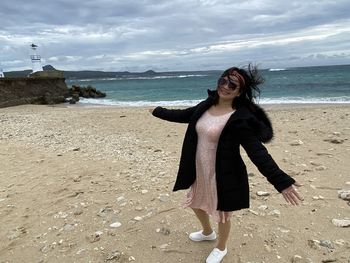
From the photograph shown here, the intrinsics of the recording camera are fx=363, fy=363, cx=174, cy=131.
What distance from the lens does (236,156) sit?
11.7ft

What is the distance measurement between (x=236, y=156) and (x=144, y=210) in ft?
7.64

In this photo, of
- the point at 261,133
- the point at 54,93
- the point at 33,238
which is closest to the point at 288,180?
the point at 261,133

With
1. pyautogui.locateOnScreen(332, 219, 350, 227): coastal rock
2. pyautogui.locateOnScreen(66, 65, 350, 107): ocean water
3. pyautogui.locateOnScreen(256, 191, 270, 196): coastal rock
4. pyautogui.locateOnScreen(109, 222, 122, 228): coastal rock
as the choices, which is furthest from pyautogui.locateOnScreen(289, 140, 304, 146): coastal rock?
pyautogui.locateOnScreen(109, 222, 122, 228): coastal rock

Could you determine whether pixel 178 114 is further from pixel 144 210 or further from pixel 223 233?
pixel 144 210

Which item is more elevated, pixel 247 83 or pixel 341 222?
pixel 247 83

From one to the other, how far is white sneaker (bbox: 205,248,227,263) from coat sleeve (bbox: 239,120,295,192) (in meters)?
1.19

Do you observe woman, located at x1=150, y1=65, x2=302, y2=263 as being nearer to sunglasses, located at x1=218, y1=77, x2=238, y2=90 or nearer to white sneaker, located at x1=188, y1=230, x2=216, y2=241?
sunglasses, located at x1=218, y1=77, x2=238, y2=90

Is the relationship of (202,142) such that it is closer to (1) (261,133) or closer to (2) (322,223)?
(1) (261,133)

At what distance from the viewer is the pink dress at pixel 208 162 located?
11.7 feet

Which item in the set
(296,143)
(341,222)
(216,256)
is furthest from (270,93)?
(216,256)

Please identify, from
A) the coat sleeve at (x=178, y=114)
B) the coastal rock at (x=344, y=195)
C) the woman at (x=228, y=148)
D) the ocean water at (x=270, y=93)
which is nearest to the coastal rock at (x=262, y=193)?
the coastal rock at (x=344, y=195)

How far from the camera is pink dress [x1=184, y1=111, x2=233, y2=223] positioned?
3576mm

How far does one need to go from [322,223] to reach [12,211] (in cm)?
460

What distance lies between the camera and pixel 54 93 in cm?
3672
